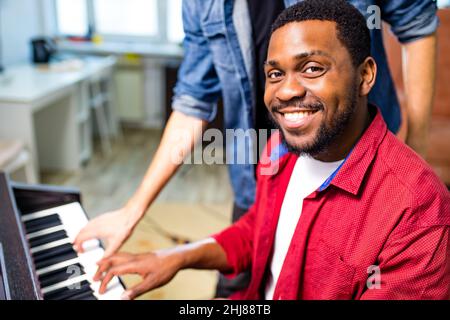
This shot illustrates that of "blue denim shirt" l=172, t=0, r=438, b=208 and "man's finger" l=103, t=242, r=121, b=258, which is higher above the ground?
"blue denim shirt" l=172, t=0, r=438, b=208

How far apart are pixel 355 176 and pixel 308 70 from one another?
20 centimetres

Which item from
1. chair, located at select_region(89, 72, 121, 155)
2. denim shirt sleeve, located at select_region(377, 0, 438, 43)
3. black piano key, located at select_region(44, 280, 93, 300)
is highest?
denim shirt sleeve, located at select_region(377, 0, 438, 43)

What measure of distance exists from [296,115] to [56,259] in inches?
24.4

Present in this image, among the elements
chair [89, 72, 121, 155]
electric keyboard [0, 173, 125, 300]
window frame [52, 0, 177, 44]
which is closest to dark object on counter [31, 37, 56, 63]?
chair [89, 72, 121, 155]

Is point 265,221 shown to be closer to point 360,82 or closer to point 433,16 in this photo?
point 360,82

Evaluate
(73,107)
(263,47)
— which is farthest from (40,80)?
(263,47)

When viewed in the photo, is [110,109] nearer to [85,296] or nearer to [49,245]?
[49,245]

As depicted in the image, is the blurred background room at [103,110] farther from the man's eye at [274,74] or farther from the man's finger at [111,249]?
the man's eye at [274,74]

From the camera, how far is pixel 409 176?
0.81 metres

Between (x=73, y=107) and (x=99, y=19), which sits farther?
(x=99, y=19)

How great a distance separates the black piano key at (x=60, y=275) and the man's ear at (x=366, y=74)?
26.6 inches

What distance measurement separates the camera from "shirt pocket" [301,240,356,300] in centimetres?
87

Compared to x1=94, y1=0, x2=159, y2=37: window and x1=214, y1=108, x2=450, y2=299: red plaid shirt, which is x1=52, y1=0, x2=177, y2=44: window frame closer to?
x1=94, y1=0, x2=159, y2=37: window

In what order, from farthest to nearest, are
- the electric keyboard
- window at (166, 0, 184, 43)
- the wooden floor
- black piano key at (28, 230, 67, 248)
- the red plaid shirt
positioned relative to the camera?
window at (166, 0, 184, 43), the wooden floor, black piano key at (28, 230, 67, 248), the electric keyboard, the red plaid shirt
